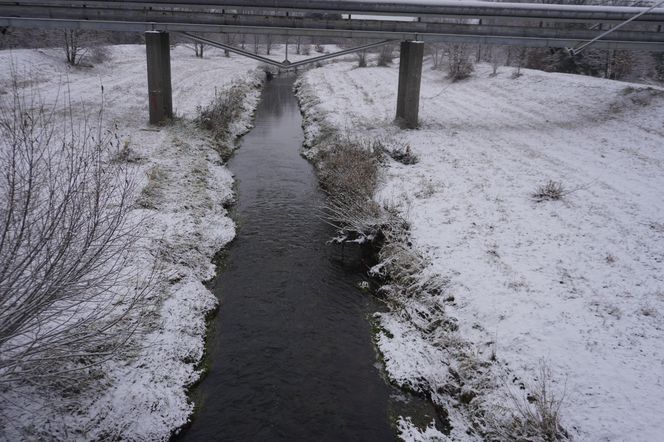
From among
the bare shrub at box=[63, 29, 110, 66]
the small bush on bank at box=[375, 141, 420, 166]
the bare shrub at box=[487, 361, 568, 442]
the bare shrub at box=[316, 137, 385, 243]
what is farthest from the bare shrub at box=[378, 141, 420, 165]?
the bare shrub at box=[63, 29, 110, 66]

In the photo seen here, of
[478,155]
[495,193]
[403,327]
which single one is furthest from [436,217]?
[478,155]

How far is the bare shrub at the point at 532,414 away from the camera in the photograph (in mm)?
6668

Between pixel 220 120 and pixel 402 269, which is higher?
pixel 220 120

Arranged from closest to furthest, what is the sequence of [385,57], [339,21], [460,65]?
[339,21] < [460,65] < [385,57]

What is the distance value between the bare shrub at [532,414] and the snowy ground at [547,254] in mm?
91

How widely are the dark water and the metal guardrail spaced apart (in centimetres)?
865

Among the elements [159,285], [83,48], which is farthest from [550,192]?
[83,48]

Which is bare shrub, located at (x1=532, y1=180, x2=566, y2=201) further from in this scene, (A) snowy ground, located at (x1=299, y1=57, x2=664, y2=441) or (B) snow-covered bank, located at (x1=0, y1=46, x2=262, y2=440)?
(B) snow-covered bank, located at (x1=0, y1=46, x2=262, y2=440)

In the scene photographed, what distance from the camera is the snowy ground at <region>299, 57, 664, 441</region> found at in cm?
761

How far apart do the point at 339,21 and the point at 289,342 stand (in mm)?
15639

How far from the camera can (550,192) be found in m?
14.0

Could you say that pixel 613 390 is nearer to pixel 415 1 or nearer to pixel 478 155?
pixel 478 155

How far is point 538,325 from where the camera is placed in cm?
882

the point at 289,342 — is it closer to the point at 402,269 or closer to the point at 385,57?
the point at 402,269
